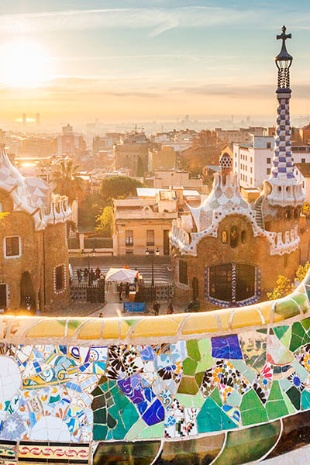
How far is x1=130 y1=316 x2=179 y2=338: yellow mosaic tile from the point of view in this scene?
473 cm

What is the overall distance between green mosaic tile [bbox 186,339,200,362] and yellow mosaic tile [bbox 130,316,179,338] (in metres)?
0.14

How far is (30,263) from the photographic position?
22.2 meters

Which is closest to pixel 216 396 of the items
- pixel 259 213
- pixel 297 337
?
→ pixel 297 337

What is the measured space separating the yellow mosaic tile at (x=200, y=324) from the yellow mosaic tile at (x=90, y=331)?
0.59 m

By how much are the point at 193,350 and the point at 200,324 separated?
7.4 inches

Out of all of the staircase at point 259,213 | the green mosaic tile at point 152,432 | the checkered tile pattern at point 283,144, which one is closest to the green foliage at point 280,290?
the staircase at point 259,213

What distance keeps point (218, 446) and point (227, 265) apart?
59.0ft

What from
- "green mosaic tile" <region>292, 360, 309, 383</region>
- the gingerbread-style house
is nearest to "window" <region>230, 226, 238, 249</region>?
the gingerbread-style house

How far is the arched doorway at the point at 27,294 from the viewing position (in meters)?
22.3

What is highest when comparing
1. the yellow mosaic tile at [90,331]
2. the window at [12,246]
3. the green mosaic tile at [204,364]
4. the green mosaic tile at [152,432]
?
the yellow mosaic tile at [90,331]

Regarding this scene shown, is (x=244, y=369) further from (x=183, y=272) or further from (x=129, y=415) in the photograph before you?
(x=183, y=272)

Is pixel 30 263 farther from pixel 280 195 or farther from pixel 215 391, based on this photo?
pixel 215 391

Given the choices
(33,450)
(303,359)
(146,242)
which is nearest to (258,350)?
(303,359)

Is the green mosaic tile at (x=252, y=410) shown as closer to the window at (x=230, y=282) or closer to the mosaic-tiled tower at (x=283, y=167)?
the window at (x=230, y=282)
